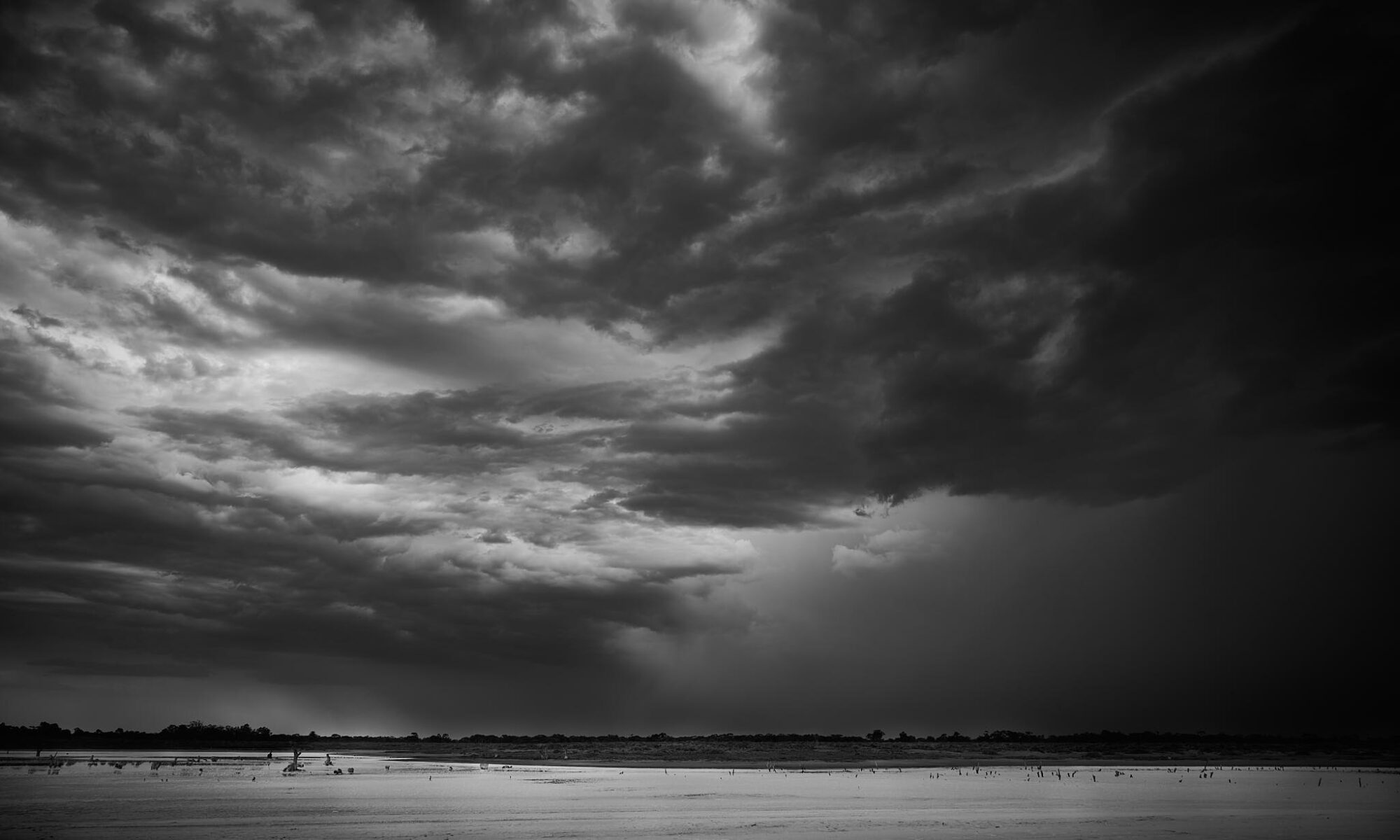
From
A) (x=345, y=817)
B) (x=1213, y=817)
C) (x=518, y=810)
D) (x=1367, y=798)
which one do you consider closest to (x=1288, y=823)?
(x=1213, y=817)

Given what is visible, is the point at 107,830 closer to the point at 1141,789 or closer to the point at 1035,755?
the point at 1141,789

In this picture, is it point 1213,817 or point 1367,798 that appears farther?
point 1367,798

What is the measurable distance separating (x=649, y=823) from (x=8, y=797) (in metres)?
49.8

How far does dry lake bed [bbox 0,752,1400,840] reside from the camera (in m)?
41.7

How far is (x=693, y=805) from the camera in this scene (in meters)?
57.6

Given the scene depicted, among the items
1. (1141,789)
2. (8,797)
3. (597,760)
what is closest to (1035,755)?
Answer: (597,760)

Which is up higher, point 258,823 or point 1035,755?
point 258,823

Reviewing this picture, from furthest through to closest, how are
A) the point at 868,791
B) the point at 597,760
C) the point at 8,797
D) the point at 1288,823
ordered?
the point at 597,760, the point at 868,791, the point at 8,797, the point at 1288,823

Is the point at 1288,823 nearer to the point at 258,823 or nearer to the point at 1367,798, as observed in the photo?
the point at 1367,798

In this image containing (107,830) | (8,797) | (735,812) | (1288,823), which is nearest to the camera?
(107,830)

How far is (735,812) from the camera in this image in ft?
168

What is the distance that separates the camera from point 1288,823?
45.0 m

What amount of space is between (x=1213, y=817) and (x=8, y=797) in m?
79.2

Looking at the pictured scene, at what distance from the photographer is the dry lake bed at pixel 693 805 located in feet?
137
